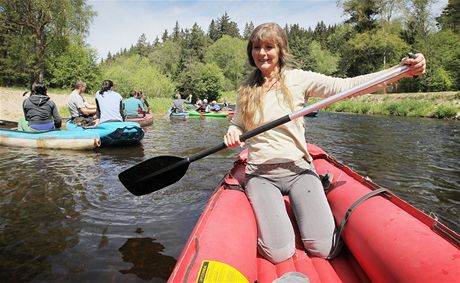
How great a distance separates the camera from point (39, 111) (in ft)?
24.3

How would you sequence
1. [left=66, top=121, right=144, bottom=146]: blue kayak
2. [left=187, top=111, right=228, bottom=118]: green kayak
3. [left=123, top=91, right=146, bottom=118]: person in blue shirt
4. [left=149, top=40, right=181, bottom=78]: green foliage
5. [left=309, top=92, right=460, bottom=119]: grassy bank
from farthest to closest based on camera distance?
[left=149, top=40, right=181, bottom=78]: green foliage → [left=309, top=92, right=460, bottom=119]: grassy bank → [left=187, top=111, right=228, bottom=118]: green kayak → [left=123, top=91, right=146, bottom=118]: person in blue shirt → [left=66, top=121, right=144, bottom=146]: blue kayak

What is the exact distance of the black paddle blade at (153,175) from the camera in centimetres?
345

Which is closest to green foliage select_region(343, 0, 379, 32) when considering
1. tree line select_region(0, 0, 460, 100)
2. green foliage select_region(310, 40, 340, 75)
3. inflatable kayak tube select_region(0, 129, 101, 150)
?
tree line select_region(0, 0, 460, 100)

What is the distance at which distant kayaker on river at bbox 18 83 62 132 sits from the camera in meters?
7.20

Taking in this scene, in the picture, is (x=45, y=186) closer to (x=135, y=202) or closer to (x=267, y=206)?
(x=135, y=202)

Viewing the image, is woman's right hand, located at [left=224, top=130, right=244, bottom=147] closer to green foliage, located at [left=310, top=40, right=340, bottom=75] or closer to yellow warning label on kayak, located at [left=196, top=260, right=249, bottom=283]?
yellow warning label on kayak, located at [left=196, top=260, right=249, bottom=283]

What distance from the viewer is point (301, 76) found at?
2.75 metres

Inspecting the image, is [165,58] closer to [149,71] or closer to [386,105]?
[149,71]

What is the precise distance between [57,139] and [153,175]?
490cm

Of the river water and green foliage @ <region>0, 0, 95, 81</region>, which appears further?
green foliage @ <region>0, 0, 95, 81</region>

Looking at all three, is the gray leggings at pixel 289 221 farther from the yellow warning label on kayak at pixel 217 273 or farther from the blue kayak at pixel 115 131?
the blue kayak at pixel 115 131

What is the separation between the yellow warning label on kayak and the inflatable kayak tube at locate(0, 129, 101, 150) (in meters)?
6.25

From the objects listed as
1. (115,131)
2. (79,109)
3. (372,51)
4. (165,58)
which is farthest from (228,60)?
(115,131)

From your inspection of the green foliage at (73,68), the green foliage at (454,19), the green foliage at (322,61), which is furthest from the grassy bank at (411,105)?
the green foliage at (322,61)
